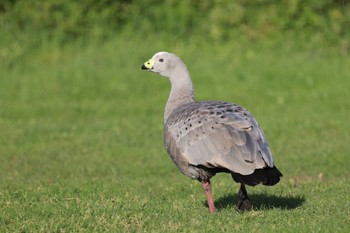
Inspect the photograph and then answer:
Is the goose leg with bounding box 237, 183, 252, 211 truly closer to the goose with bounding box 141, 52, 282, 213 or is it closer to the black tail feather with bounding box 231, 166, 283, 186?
the goose with bounding box 141, 52, 282, 213

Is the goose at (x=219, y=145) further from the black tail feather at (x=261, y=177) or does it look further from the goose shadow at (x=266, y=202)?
the goose shadow at (x=266, y=202)

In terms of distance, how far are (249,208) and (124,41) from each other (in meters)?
11.6

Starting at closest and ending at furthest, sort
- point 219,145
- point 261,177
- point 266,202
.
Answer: point 261,177
point 219,145
point 266,202

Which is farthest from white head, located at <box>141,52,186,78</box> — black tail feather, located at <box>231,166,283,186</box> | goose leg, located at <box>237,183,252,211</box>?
black tail feather, located at <box>231,166,283,186</box>

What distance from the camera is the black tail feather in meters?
7.06

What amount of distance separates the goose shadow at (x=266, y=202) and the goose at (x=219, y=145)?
1.55ft

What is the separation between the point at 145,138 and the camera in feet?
44.2

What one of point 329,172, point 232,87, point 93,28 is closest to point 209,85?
point 232,87

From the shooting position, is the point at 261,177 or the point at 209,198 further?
the point at 209,198

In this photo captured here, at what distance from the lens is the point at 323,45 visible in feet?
61.6

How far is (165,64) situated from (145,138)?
15.3ft

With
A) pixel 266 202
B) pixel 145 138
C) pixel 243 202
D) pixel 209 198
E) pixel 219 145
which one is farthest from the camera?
pixel 145 138

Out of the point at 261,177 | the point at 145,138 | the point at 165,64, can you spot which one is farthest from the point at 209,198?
the point at 145,138

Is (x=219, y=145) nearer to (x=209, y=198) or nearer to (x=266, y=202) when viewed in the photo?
(x=209, y=198)
